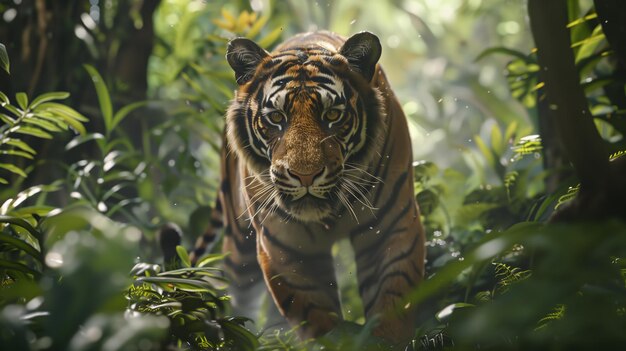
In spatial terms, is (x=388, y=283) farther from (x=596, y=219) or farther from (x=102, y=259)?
(x=102, y=259)

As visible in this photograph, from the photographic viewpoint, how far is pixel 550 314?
1204mm

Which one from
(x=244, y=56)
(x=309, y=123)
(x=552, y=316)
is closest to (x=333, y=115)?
(x=309, y=123)

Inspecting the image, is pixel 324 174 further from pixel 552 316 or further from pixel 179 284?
pixel 552 316

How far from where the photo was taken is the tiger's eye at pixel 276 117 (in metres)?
1.56

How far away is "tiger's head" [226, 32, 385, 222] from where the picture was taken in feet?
4.86

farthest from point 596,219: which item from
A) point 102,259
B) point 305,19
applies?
point 305,19

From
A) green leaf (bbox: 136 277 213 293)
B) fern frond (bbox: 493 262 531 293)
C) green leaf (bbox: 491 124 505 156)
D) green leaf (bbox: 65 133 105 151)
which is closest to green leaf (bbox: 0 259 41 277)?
green leaf (bbox: 136 277 213 293)

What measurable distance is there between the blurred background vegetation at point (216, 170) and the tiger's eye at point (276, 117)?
376mm

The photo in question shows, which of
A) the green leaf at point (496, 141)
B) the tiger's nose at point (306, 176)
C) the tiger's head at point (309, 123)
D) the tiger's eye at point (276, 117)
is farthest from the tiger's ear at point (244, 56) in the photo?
the green leaf at point (496, 141)

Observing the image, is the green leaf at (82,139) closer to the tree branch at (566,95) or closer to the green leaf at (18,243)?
the green leaf at (18,243)

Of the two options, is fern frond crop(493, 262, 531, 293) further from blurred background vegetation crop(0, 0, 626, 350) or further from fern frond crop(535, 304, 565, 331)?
fern frond crop(535, 304, 565, 331)

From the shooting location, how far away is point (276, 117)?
1571 mm

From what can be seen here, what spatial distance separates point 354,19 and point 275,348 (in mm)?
1666

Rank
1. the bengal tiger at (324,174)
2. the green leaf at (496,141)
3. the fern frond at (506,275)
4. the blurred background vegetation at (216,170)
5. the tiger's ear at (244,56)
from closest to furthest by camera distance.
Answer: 1. the blurred background vegetation at (216,170)
2. the fern frond at (506,275)
3. the bengal tiger at (324,174)
4. the tiger's ear at (244,56)
5. the green leaf at (496,141)
